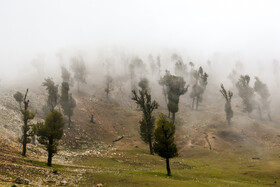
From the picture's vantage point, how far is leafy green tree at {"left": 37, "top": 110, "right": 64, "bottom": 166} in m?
33.5

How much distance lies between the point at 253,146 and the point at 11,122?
227 ft

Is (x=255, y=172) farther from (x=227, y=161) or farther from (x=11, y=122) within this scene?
(x=11, y=122)

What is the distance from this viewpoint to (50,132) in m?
34.0

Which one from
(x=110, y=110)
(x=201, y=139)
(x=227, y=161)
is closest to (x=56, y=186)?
(x=227, y=161)

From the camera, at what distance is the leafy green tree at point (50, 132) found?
33531 millimetres

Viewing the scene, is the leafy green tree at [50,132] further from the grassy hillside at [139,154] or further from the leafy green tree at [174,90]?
the leafy green tree at [174,90]

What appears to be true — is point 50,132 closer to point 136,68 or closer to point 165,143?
point 165,143

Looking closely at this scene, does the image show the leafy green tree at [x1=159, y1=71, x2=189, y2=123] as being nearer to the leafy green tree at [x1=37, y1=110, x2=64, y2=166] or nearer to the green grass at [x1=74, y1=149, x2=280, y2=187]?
the green grass at [x1=74, y1=149, x2=280, y2=187]

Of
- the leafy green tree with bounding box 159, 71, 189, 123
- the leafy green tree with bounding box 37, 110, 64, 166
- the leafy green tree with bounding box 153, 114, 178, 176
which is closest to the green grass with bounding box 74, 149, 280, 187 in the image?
the leafy green tree with bounding box 153, 114, 178, 176

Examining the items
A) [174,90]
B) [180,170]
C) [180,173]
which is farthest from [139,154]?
[174,90]

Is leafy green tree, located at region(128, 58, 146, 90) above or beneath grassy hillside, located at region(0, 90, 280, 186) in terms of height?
above

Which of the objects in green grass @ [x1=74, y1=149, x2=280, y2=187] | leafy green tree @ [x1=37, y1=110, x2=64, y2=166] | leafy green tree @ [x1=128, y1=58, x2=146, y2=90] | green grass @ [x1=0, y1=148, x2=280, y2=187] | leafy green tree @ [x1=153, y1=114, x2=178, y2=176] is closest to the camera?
green grass @ [x1=74, y1=149, x2=280, y2=187]

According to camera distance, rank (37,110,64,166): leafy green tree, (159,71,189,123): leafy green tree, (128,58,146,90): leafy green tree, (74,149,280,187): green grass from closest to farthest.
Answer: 1. (74,149,280,187): green grass
2. (37,110,64,166): leafy green tree
3. (159,71,189,123): leafy green tree
4. (128,58,146,90): leafy green tree

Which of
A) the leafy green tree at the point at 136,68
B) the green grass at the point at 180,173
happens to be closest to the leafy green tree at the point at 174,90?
the green grass at the point at 180,173
